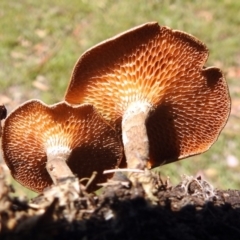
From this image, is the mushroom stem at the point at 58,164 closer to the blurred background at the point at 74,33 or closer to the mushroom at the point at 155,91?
the mushroom at the point at 155,91

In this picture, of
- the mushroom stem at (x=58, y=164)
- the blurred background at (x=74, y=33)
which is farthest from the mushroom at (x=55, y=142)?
the blurred background at (x=74, y=33)

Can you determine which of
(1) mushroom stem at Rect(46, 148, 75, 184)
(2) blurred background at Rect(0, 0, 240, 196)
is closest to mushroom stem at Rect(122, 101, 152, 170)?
(1) mushroom stem at Rect(46, 148, 75, 184)

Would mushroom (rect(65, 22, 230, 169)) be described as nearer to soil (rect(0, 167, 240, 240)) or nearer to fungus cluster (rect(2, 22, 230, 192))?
fungus cluster (rect(2, 22, 230, 192))

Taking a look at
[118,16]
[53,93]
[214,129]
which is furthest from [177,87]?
[118,16]

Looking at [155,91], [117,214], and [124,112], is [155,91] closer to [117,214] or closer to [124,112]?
[124,112]

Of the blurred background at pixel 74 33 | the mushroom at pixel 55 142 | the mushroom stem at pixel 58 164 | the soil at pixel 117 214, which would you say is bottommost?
the soil at pixel 117 214
